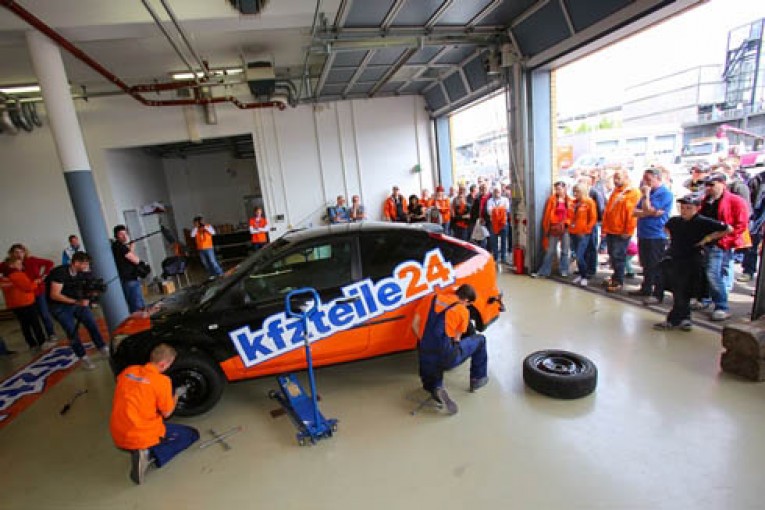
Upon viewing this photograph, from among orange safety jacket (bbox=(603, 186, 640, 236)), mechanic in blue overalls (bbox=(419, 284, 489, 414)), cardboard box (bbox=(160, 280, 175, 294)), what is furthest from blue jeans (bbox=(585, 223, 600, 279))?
cardboard box (bbox=(160, 280, 175, 294))

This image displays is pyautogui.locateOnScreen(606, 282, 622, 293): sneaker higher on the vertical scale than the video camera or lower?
lower

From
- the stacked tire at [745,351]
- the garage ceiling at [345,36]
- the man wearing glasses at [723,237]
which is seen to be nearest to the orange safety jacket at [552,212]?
the man wearing glasses at [723,237]

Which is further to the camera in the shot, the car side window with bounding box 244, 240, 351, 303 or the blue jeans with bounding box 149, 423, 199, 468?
the car side window with bounding box 244, 240, 351, 303

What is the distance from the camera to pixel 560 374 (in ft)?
10.6

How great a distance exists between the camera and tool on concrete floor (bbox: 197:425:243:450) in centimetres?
302

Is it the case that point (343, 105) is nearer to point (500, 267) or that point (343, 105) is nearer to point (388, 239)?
point (500, 267)

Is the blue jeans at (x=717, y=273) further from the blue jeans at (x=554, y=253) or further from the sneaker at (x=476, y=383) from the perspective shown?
the sneaker at (x=476, y=383)

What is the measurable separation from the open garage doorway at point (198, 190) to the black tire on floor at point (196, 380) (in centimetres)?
795

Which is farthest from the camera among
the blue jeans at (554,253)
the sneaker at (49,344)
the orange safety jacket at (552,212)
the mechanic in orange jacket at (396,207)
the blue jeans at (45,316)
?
the mechanic in orange jacket at (396,207)

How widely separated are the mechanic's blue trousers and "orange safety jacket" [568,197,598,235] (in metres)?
Answer: 3.45

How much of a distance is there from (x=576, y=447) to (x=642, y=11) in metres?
4.57

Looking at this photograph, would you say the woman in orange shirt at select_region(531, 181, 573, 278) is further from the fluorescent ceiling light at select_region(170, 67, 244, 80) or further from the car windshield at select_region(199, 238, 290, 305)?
the fluorescent ceiling light at select_region(170, 67, 244, 80)

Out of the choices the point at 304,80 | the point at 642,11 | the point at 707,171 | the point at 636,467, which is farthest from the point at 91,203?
the point at 707,171

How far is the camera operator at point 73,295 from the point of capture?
4422 mm
